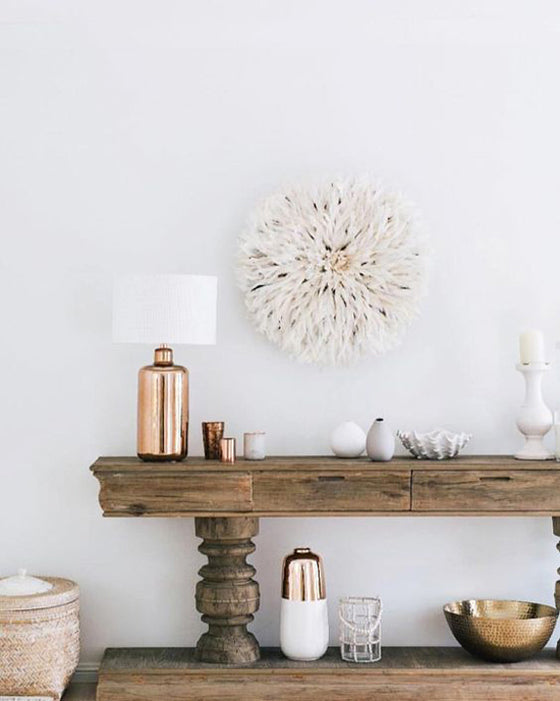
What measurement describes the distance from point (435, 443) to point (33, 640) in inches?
51.9

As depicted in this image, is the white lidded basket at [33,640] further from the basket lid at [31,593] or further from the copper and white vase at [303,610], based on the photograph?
the copper and white vase at [303,610]

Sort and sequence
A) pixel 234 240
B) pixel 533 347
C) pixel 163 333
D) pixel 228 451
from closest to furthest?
pixel 163 333
pixel 228 451
pixel 533 347
pixel 234 240

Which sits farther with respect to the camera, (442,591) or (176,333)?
(442,591)

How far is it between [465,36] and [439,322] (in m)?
0.94

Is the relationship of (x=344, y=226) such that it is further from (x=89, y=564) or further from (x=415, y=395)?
(x=89, y=564)

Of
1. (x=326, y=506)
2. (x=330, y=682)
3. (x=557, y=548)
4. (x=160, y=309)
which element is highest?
(x=160, y=309)

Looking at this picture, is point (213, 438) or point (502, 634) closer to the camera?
point (502, 634)

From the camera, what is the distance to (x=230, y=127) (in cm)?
341

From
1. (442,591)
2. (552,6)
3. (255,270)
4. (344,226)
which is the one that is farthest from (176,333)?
(552,6)

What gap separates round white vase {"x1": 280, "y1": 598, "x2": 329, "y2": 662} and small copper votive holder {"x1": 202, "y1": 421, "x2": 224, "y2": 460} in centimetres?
50

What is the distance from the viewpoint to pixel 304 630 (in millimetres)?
3158

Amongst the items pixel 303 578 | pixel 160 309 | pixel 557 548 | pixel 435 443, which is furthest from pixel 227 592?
pixel 557 548

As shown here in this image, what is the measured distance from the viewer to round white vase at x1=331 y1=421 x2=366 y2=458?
3.24 m

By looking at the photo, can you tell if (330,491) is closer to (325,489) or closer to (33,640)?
(325,489)
